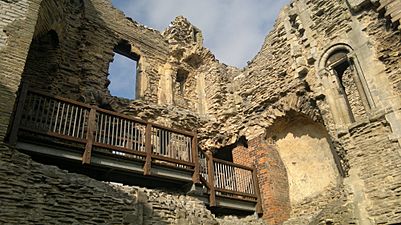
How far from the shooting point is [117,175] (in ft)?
25.5

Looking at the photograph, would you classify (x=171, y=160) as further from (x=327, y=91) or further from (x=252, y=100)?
(x=252, y=100)

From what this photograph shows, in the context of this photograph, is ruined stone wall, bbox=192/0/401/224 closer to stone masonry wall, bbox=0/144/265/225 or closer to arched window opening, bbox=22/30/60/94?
stone masonry wall, bbox=0/144/265/225

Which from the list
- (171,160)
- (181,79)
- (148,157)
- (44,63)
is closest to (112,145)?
(148,157)

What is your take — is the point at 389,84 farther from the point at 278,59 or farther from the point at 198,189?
the point at 198,189

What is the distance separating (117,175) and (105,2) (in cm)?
838

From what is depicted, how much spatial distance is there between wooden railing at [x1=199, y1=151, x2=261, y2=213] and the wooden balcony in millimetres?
28

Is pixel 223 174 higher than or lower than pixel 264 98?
lower

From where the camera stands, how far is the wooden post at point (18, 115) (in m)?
6.15

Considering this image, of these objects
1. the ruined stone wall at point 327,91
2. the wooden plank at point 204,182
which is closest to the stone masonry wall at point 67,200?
the wooden plank at point 204,182

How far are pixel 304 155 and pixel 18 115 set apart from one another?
7.98m

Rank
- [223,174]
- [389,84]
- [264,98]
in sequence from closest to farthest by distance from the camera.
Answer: [389,84] < [223,174] < [264,98]

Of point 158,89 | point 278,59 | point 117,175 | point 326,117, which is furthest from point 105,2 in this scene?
point 326,117

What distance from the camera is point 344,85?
9.90 metres

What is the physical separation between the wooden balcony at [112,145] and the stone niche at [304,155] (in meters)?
1.92
